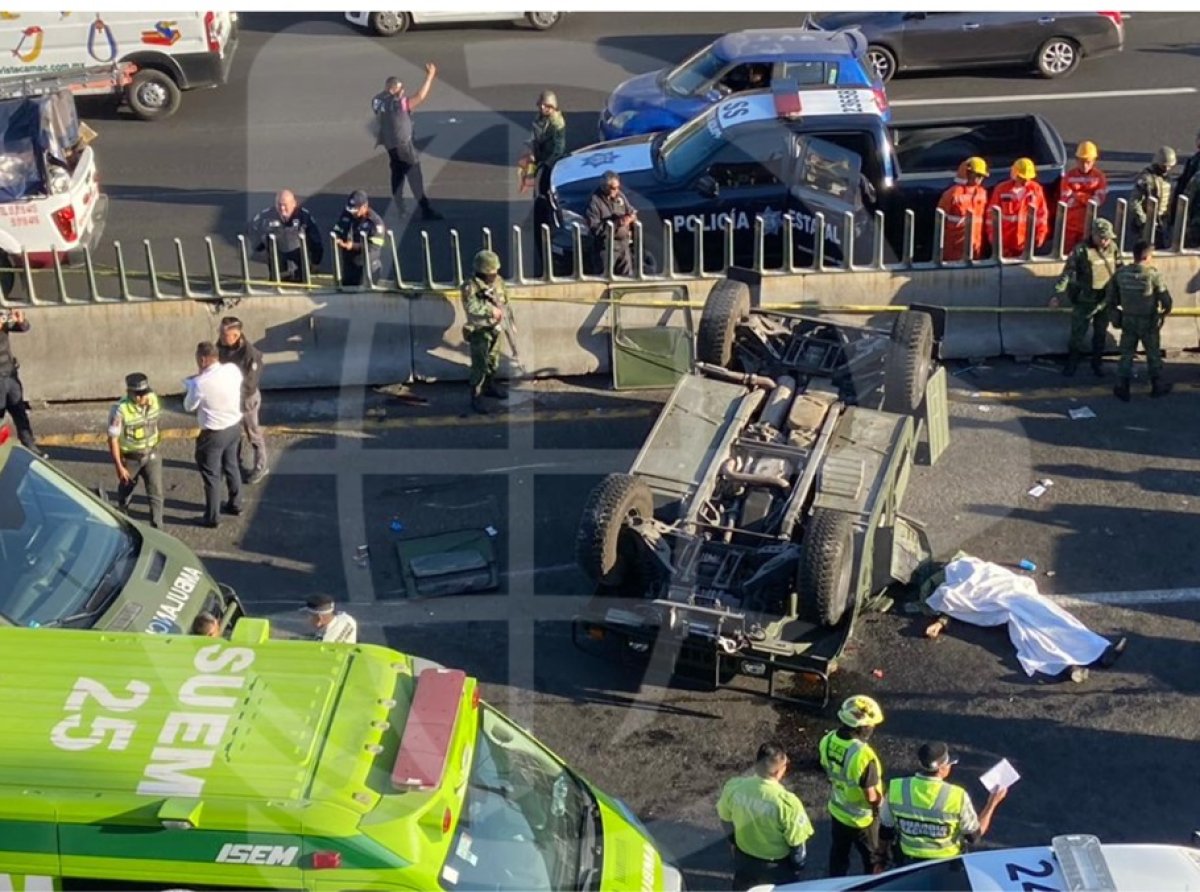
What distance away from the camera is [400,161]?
16.3 meters

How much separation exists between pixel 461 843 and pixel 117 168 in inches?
530

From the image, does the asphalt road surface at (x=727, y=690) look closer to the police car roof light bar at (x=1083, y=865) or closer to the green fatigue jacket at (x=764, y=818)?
the green fatigue jacket at (x=764, y=818)

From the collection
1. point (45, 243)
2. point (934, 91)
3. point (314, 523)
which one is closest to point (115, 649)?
point (314, 523)

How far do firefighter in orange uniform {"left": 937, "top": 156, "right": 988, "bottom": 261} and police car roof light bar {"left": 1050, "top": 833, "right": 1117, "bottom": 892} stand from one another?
25.3ft

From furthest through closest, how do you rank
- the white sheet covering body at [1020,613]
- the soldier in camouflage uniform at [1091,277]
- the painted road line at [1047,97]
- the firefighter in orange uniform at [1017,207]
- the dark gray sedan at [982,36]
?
the dark gray sedan at [982,36]
the painted road line at [1047,97]
the firefighter in orange uniform at [1017,207]
the soldier in camouflage uniform at [1091,277]
the white sheet covering body at [1020,613]

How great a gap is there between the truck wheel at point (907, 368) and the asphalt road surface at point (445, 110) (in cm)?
521

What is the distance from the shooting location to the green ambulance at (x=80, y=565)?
8.85 metres

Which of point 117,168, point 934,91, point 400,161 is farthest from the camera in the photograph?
point 934,91

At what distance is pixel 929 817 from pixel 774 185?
772 centimetres

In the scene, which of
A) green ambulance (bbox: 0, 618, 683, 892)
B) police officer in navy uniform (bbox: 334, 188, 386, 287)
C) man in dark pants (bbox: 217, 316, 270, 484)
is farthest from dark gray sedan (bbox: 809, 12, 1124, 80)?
green ambulance (bbox: 0, 618, 683, 892)

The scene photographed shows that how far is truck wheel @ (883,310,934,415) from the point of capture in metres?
11.8

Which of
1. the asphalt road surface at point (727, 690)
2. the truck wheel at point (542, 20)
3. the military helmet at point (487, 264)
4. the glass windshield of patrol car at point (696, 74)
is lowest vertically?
the asphalt road surface at point (727, 690)

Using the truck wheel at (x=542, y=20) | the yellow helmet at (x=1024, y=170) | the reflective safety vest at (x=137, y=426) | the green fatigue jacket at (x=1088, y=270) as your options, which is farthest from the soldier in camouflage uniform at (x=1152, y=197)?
the truck wheel at (x=542, y=20)

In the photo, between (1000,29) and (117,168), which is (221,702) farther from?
(1000,29)
